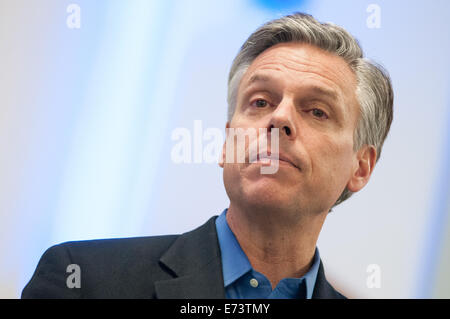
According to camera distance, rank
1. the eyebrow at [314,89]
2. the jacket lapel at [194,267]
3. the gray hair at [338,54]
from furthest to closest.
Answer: the gray hair at [338,54], the eyebrow at [314,89], the jacket lapel at [194,267]

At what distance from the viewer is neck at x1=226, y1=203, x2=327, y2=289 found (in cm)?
195

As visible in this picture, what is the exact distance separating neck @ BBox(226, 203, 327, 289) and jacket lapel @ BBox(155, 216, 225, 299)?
0.11m

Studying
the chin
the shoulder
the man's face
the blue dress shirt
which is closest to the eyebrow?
the man's face

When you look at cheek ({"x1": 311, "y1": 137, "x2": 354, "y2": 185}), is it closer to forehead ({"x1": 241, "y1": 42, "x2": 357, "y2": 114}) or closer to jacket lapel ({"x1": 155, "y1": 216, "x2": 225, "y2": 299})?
forehead ({"x1": 241, "y1": 42, "x2": 357, "y2": 114})

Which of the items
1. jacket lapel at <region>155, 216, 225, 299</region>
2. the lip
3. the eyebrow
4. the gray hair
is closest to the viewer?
jacket lapel at <region>155, 216, 225, 299</region>

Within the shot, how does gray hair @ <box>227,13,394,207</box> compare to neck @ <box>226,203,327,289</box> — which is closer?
neck @ <box>226,203,327,289</box>

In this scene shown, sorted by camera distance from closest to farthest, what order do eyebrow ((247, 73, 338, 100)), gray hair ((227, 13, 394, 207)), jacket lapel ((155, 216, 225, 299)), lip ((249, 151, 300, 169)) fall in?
jacket lapel ((155, 216, 225, 299))
lip ((249, 151, 300, 169))
eyebrow ((247, 73, 338, 100))
gray hair ((227, 13, 394, 207))

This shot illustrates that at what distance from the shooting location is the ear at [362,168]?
218cm

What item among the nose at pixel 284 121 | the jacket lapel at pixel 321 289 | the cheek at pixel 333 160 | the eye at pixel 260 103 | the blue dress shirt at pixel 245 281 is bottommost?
the jacket lapel at pixel 321 289

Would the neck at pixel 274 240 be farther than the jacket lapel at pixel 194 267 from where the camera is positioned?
Yes

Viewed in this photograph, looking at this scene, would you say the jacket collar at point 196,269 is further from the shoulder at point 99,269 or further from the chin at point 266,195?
the chin at point 266,195

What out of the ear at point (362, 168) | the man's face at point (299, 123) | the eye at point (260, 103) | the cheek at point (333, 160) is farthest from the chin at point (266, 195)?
the ear at point (362, 168)

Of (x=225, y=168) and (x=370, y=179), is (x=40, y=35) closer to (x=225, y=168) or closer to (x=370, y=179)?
(x=225, y=168)
